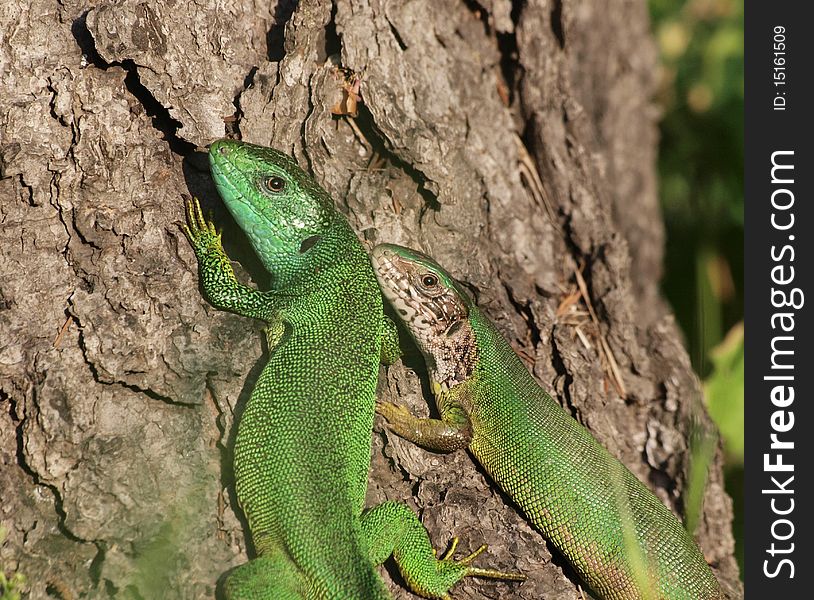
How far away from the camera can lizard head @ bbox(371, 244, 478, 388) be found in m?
3.90

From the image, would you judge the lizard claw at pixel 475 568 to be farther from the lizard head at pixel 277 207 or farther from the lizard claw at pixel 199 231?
the lizard claw at pixel 199 231

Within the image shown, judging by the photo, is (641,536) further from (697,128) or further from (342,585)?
(697,128)

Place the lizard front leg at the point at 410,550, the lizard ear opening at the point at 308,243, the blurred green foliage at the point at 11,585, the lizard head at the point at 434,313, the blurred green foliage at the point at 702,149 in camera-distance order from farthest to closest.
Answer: the blurred green foliage at the point at 702,149
the lizard head at the point at 434,313
the lizard ear opening at the point at 308,243
the lizard front leg at the point at 410,550
the blurred green foliage at the point at 11,585

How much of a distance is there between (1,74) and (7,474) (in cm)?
176

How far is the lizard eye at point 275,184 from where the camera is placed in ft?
11.5

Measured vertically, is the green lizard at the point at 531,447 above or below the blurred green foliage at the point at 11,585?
below

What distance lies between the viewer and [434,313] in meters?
3.99

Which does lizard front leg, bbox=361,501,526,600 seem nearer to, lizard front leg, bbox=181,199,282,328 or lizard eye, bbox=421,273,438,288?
lizard front leg, bbox=181,199,282,328

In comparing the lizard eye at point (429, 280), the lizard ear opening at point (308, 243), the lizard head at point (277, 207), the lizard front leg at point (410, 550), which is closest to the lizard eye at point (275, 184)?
the lizard head at point (277, 207)

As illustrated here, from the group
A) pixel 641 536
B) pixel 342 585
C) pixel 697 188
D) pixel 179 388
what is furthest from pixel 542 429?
pixel 697 188

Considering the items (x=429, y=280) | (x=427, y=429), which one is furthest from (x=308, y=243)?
(x=427, y=429)

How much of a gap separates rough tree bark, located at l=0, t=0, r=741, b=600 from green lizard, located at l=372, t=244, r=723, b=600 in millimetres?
130

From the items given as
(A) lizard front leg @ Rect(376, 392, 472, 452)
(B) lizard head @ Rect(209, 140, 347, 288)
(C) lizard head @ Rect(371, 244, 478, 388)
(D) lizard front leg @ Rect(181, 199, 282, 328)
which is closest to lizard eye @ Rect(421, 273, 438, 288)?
(C) lizard head @ Rect(371, 244, 478, 388)

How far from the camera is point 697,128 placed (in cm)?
690
